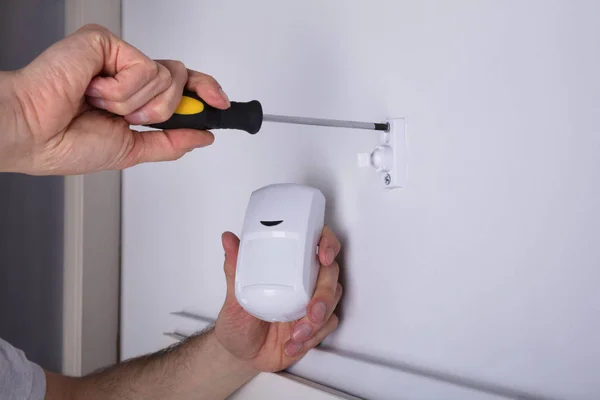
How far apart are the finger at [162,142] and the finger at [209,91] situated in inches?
2.5

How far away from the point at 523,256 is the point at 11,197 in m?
1.42

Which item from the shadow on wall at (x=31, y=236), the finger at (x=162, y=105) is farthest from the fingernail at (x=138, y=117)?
the shadow on wall at (x=31, y=236)

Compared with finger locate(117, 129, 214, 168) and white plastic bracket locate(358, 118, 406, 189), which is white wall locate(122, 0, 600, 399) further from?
finger locate(117, 129, 214, 168)

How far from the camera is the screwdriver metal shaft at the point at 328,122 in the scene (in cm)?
66

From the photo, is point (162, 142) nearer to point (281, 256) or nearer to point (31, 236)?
point (281, 256)

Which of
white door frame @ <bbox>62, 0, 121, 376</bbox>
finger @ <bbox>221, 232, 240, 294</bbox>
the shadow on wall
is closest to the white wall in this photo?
finger @ <bbox>221, 232, 240, 294</bbox>

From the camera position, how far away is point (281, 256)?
70cm

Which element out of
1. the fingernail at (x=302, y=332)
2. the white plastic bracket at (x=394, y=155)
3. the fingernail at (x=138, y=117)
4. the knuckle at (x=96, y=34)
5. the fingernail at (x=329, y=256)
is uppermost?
the knuckle at (x=96, y=34)

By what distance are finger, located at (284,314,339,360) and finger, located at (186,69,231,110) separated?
34 cm

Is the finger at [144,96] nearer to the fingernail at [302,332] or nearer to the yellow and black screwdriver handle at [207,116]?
the yellow and black screwdriver handle at [207,116]

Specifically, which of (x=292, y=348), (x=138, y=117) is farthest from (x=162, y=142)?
(x=292, y=348)

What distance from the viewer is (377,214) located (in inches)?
30.9

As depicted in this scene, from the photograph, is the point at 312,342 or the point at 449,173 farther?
the point at 312,342

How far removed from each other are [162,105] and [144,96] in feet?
0.06
